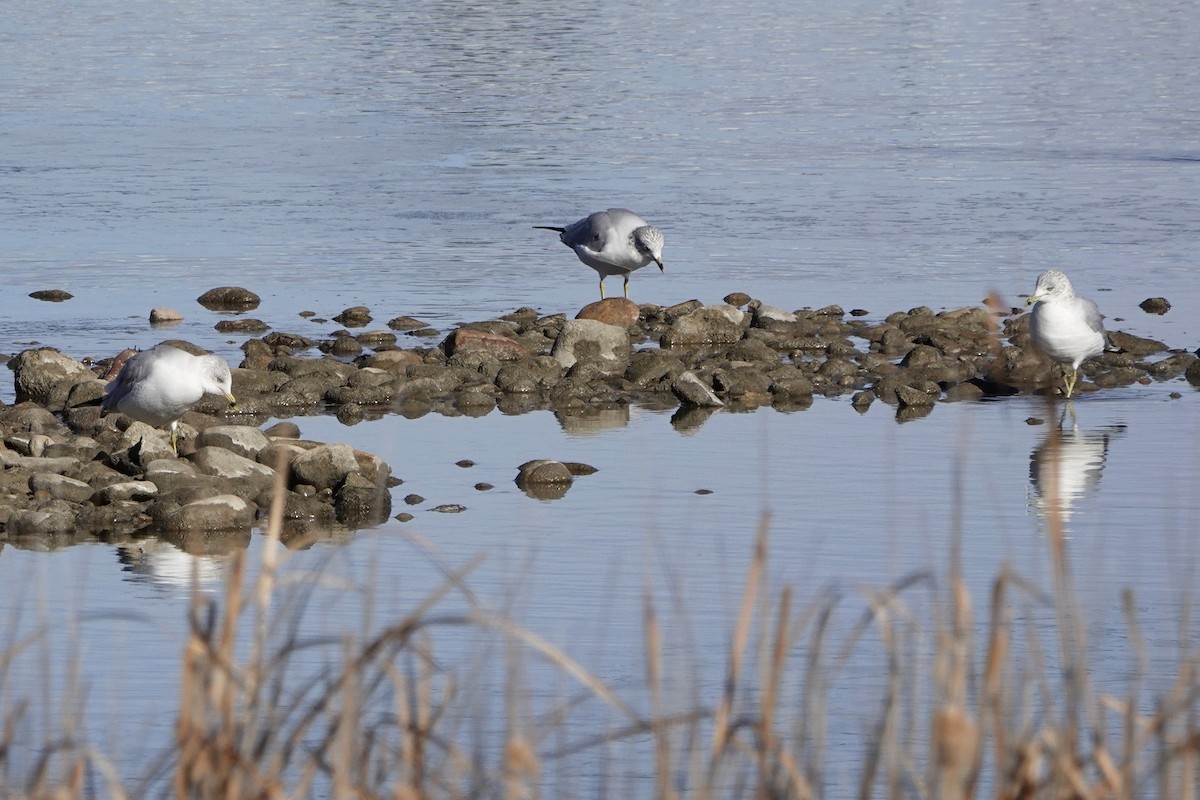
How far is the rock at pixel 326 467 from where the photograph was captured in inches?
445

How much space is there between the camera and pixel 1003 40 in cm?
4825

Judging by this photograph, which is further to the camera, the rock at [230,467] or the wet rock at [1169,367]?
the wet rock at [1169,367]

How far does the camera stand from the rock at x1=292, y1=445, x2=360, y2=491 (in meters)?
11.3

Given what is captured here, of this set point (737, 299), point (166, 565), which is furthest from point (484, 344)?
point (166, 565)

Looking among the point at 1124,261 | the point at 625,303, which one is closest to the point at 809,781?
the point at 625,303

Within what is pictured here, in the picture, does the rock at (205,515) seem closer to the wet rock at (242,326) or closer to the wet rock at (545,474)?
the wet rock at (545,474)

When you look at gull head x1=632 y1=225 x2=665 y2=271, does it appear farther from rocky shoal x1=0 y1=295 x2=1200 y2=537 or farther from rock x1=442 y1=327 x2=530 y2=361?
rock x1=442 y1=327 x2=530 y2=361

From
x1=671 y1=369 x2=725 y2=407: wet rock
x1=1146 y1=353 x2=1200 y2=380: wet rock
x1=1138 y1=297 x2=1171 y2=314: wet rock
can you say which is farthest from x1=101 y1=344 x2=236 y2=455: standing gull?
x1=1138 y1=297 x2=1171 y2=314: wet rock

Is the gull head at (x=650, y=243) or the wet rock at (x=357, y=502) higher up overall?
the gull head at (x=650, y=243)

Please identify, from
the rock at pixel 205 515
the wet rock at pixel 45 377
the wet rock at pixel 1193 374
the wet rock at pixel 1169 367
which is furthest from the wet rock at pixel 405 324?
the rock at pixel 205 515

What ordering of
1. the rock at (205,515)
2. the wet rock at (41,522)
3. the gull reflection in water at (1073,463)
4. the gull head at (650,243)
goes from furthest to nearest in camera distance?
the gull head at (650,243) → the gull reflection in water at (1073,463) → the rock at (205,515) → the wet rock at (41,522)

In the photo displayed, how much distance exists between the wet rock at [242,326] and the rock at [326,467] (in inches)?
227

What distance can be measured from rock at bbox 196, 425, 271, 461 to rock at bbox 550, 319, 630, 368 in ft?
12.6

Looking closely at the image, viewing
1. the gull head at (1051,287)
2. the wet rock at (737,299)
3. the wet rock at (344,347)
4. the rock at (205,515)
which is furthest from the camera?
the wet rock at (737,299)
